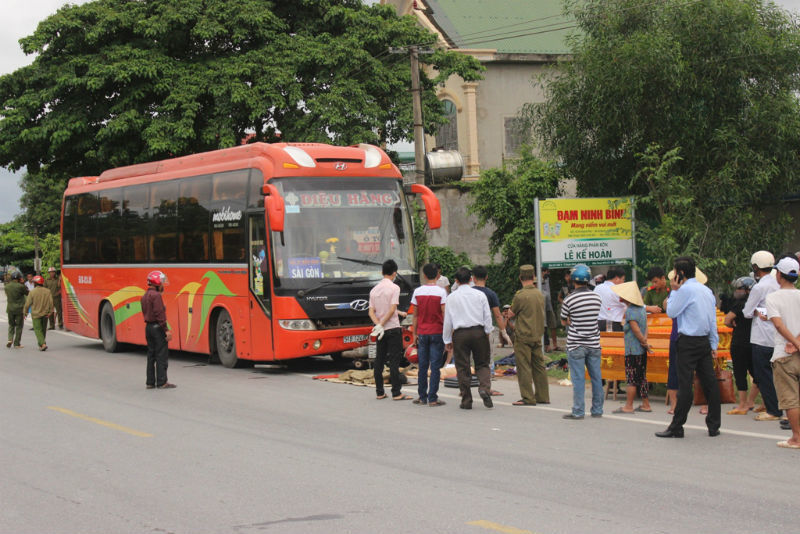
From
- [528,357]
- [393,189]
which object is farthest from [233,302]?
[528,357]

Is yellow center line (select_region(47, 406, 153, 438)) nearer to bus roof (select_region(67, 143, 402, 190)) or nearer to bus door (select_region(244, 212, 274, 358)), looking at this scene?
bus door (select_region(244, 212, 274, 358))

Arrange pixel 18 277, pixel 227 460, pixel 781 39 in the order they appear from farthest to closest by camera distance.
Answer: pixel 18 277
pixel 781 39
pixel 227 460

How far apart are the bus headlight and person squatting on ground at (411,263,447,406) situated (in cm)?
355

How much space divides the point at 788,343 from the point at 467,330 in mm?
4067

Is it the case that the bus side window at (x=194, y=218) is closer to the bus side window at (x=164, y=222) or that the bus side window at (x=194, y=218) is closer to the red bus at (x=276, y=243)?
the red bus at (x=276, y=243)

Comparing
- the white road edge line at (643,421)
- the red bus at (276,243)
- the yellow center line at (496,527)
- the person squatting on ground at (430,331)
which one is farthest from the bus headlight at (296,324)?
the yellow center line at (496,527)


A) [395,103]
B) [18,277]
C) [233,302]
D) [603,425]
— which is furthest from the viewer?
Result: [395,103]

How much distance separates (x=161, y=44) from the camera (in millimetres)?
30188

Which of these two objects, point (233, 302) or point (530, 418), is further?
point (233, 302)

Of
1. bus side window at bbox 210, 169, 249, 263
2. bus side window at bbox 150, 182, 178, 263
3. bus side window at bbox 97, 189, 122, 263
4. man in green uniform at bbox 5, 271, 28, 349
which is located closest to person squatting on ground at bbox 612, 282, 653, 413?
bus side window at bbox 210, 169, 249, 263

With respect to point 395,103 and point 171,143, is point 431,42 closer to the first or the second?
point 395,103

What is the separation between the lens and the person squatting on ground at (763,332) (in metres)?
10.3

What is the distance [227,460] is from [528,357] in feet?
14.8

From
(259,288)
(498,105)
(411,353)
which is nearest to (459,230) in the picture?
(498,105)
